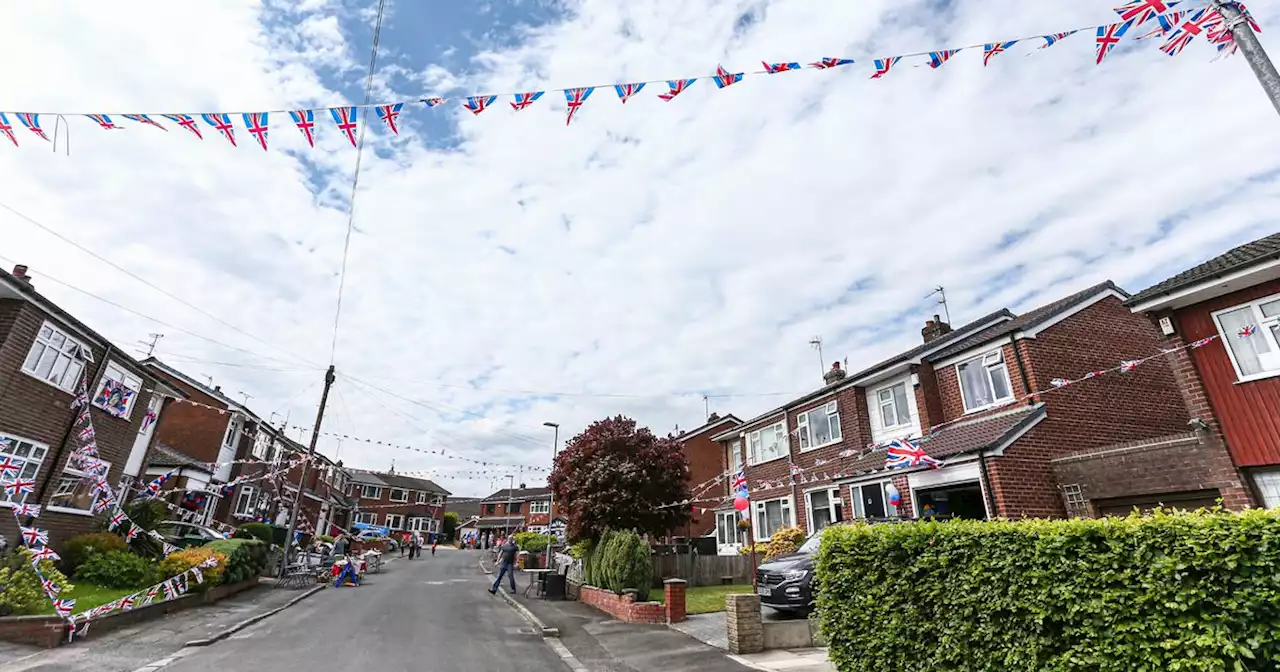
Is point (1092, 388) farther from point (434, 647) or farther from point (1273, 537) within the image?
point (434, 647)

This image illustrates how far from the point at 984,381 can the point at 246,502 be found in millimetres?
A: 36509

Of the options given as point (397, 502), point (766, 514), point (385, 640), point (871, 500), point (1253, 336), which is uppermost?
point (397, 502)

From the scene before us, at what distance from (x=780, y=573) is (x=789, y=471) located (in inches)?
445

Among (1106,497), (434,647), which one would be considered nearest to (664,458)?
(434,647)

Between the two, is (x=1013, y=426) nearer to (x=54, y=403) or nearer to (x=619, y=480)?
(x=619, y=480)

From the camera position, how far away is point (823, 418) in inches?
846

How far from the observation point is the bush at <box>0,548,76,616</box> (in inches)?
370

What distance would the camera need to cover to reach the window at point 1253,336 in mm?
9672

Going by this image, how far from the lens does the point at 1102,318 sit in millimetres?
16469

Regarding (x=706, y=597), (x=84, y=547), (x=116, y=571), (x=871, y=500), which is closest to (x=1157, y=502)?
(x=871, y=500)

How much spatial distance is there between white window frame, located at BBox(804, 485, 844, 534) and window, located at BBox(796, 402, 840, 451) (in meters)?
1.74

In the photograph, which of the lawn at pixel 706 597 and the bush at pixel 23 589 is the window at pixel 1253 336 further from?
the bush at pixel 23 589

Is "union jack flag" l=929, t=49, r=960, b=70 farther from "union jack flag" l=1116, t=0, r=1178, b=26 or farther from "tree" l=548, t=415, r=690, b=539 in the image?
"tree" l=548, t=415, r=690, b=539

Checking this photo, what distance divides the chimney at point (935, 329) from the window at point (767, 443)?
254 inches
